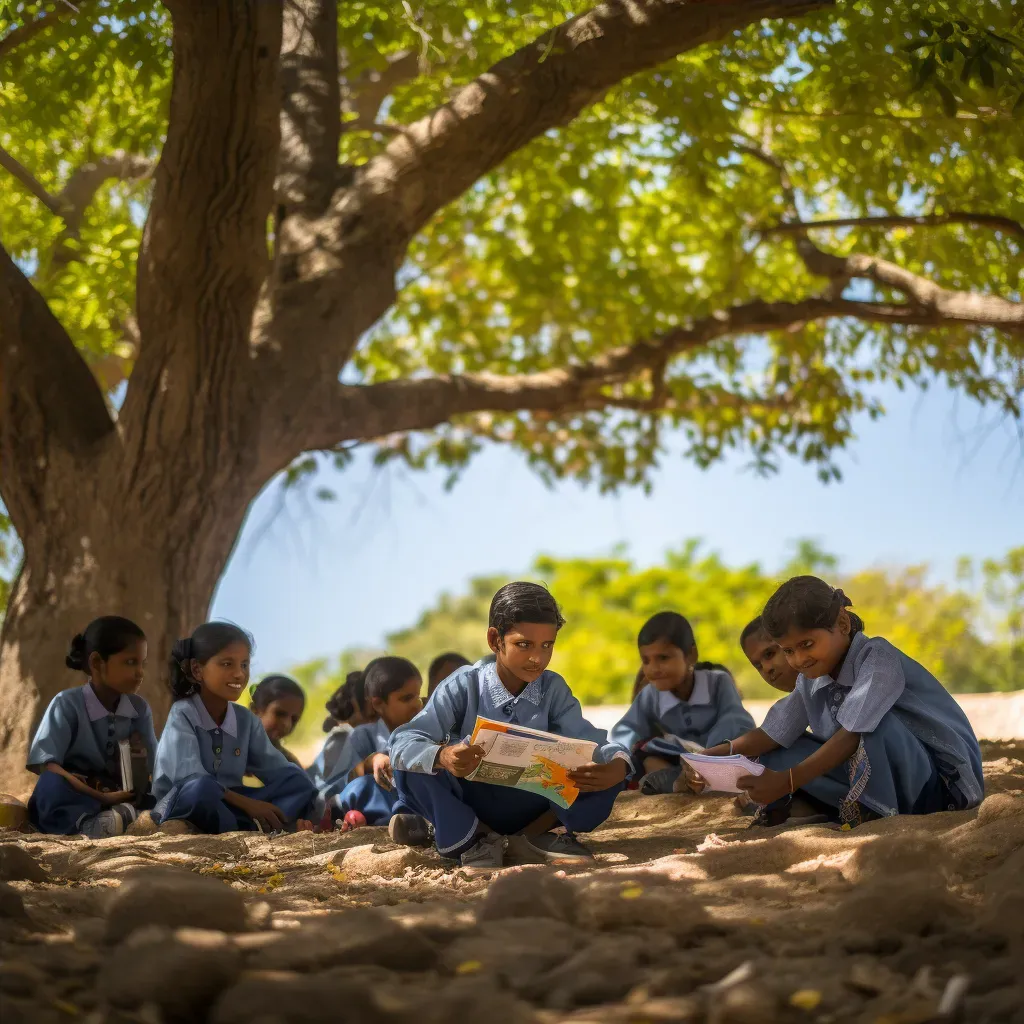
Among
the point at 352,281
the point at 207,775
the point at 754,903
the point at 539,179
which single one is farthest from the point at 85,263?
the point at 754,903

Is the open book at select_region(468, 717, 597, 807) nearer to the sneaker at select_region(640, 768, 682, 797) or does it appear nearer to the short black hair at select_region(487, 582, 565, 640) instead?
the short black hair at select_region(487, 582, 565, 640)

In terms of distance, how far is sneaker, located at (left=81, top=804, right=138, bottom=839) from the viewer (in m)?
4.74

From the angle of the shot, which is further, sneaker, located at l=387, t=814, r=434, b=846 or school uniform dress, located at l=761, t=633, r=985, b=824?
sneaker, located at l=387, t=814, r=434, b=846

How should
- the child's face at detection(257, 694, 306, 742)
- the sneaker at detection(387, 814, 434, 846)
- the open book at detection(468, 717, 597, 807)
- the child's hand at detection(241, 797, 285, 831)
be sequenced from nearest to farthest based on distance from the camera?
the open book at detection(468, 717, 597, 807)
the sneaker at detection(387, 814, 434, 846)
the child's hand at detection(241, 797, 285, 831)
the child's face at detection(257, 694, 306, 742)

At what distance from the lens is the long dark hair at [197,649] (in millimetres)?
5004

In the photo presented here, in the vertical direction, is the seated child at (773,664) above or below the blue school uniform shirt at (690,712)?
above

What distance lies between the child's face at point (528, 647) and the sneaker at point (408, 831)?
0.74 meters

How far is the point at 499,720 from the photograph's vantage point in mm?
4141

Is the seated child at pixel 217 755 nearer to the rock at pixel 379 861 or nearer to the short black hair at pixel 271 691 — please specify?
the rock at pixel 379 861

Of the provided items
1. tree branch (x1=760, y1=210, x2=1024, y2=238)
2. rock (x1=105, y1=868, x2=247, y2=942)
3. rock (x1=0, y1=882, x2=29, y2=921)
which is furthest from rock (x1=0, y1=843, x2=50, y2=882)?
tree branch (x1=760, y1=210, x2=1024, y2=238)

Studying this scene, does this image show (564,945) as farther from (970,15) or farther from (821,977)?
(970,15)

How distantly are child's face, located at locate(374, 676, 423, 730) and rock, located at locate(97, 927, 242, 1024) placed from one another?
10.5 feet

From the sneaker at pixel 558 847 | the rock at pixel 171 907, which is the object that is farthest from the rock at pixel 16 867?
the sneaker at pixel 558 847

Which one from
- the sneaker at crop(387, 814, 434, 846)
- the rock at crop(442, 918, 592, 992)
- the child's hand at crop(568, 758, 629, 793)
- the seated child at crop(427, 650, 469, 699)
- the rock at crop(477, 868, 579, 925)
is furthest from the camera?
the seated child at crop(427, 650, 469, 699)
